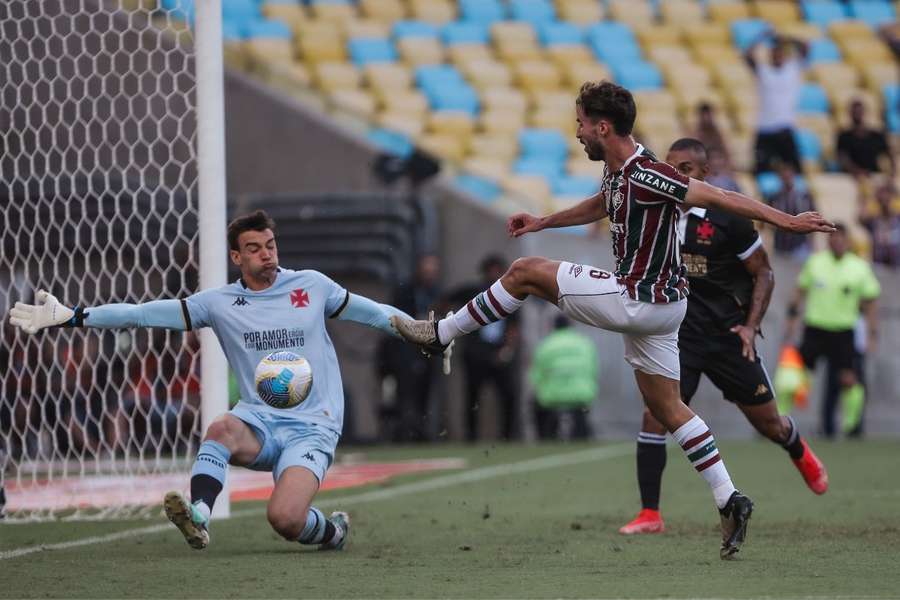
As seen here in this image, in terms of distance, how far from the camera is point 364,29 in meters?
23.0

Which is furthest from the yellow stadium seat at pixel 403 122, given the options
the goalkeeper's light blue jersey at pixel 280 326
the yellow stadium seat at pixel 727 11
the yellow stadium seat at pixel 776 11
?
the goalkeeper's light blue jersey at pixel 280 326

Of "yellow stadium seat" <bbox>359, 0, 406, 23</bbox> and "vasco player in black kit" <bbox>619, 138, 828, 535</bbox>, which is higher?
"yellow stadium seat" <bbox>359, 0, 406, 23</bbox>

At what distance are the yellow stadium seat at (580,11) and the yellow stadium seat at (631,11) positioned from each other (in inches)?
9.5

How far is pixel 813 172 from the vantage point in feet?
72.8

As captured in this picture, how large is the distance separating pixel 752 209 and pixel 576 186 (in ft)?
44.0

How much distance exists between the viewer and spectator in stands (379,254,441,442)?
714 inches

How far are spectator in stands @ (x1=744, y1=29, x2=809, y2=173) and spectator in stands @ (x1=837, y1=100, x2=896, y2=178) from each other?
3.41ft

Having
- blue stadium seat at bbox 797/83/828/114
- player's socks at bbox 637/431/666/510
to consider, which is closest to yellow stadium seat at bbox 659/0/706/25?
blue stadium seat at bbox 797/83/828/114

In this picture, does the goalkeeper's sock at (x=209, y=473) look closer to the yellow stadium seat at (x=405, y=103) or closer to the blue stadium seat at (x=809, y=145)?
the yellow stadium seat at (x=405, y=103)

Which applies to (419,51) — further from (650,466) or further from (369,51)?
(650,466)

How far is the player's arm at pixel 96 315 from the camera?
7852 mm

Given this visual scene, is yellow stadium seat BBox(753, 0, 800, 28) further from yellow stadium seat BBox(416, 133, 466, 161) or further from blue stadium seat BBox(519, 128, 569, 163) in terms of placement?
yellow stadium seat BBox(416, 133, 466, 161)

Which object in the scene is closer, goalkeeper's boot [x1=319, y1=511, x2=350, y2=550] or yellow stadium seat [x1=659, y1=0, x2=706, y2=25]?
goalkeeper's boot [x1=319, y1=511, x2=350, y2=550]

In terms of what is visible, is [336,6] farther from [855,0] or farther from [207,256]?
[207,256]
